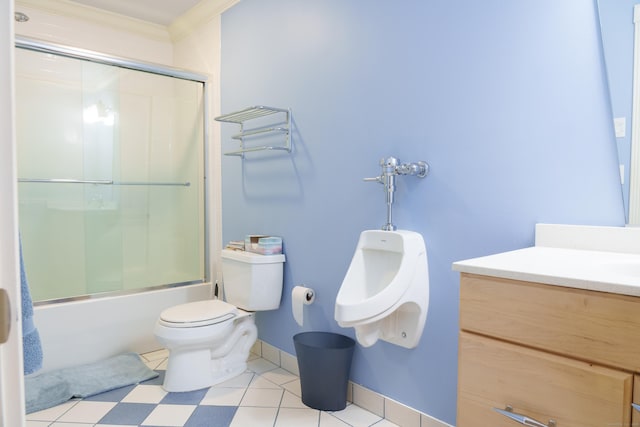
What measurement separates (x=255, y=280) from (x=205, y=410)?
67 centimetres

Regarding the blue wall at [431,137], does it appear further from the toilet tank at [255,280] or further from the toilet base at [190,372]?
the toilet base at [190,372]

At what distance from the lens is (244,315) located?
2.28m

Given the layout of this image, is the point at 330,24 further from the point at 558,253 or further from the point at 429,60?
the point at 558,253

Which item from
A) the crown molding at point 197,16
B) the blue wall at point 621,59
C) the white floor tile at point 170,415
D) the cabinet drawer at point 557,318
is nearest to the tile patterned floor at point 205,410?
the white floor tile at point 170,415

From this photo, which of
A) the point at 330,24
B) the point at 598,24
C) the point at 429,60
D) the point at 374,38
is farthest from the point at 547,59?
the point at 330,24

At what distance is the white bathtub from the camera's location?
221cm

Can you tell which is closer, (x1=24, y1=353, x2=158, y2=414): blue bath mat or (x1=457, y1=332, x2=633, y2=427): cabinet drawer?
(x1=457, y1=332, x2=633, y2=427): cabinet drawer

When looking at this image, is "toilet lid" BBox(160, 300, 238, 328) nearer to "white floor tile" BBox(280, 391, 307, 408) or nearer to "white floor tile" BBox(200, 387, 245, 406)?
"white floor tile" BBox(200, 387, 245, 406)

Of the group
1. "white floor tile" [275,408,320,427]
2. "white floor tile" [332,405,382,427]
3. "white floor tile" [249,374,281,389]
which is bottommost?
"white floor tile" [332,405,382,427]

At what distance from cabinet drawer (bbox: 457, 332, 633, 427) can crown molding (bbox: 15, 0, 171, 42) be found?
337 centimetres

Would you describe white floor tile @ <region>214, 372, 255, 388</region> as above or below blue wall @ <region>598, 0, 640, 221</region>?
below

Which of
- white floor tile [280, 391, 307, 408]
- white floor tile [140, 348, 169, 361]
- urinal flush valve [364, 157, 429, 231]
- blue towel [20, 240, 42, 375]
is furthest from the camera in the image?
white floor tile [140, 348, 169, 361]

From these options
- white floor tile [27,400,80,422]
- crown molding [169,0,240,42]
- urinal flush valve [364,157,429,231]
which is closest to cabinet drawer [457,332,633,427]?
urinal flush valve [364,157,429,231]

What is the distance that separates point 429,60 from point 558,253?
34.1 inches
